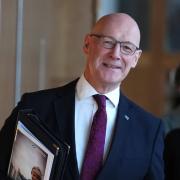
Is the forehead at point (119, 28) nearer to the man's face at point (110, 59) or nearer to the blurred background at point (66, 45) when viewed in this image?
the man's face at point (110, 59)

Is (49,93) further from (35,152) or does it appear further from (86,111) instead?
(35,152)

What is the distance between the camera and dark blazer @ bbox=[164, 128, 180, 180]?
2.48m

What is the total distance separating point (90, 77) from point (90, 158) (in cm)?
33

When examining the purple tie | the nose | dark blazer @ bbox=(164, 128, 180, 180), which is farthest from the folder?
dark blazer @ bbox=(164, 128, 180, 180)

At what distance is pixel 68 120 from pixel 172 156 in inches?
27.9

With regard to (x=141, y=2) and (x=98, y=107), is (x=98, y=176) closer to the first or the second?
(x=98, y=107)

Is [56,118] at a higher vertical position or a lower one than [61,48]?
higher

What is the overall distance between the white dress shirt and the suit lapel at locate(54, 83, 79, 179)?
0.10 feet

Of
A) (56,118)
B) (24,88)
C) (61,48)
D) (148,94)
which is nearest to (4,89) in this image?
(24,88)

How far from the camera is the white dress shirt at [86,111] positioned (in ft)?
6.70

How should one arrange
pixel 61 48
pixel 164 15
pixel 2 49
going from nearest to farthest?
pixel 2 49 → pixel 61 48 → pixel 164 15

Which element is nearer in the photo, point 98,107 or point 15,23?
point 98,107

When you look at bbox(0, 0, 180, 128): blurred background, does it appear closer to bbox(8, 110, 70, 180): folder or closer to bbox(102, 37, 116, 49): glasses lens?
bbox(102, 37, 116, 49): glasses lens

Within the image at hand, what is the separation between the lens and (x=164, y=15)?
5.79 metres
